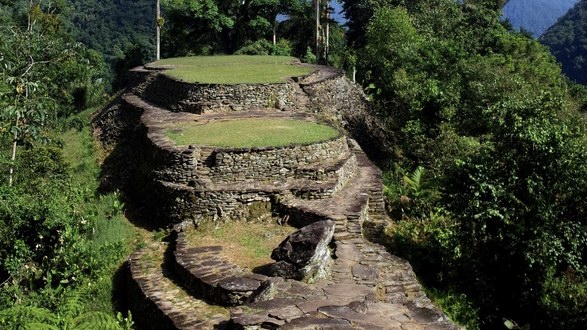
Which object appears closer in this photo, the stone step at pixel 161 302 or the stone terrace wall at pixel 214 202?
the stone step at pixel 161 302

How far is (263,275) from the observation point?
8898 mm

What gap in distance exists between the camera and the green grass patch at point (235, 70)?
18.6 metres

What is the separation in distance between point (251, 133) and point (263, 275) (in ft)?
18.2

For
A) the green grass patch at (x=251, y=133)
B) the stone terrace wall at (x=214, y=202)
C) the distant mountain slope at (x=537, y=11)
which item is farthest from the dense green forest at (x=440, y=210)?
the distant mountain slope at (x=537, y=11)

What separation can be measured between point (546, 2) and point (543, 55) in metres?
40.5

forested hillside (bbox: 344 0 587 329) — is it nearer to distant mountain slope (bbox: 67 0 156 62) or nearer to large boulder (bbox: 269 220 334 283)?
large boulder (bbox: 269 220 334 283)

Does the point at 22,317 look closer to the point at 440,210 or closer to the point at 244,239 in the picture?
the point at 244,239

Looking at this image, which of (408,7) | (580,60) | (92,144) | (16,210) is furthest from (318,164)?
(580,60)

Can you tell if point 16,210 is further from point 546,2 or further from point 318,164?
point 546,2

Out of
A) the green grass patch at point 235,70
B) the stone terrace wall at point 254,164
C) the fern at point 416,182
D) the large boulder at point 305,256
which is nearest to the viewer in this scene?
the large boulder at point 305,256

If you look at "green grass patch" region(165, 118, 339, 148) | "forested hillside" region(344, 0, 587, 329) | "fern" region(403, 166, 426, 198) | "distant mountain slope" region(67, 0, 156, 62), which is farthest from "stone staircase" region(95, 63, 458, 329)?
"distant mountain slope" region(67, 0, 156, 62)

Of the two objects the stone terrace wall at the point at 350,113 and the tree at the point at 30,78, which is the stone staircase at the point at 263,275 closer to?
the tree at the point at 30,78

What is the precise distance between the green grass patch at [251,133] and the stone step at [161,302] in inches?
131

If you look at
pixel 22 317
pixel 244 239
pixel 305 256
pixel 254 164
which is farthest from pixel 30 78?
pixel 22 317
